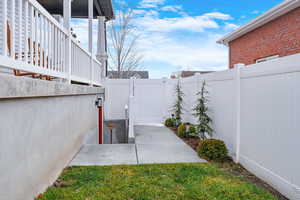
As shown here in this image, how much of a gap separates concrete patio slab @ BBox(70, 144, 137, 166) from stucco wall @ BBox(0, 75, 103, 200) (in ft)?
1.22

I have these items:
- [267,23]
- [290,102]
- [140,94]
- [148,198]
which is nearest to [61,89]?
[148,198]

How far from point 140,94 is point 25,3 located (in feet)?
23.0

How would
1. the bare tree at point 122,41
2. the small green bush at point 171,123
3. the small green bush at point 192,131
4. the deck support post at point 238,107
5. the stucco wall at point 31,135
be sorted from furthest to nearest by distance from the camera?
the bare tree at point 122,41 < the small green bush at point 171,123 < the small green bush at point 192,131 < the deck support post at point 238,107 < the stucco wall at point 31,135

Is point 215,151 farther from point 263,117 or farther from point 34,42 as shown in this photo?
point 34,42

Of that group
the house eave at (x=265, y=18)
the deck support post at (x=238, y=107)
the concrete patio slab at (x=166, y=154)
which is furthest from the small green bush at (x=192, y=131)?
the house eave at (x=265, y=18)

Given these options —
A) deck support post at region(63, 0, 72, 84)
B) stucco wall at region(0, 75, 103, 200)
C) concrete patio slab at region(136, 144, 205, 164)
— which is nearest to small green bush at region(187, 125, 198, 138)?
concrete patio slab at region(136, 144, 205, 164)

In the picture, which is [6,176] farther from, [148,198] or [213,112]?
[213,112]

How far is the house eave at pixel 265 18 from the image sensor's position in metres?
6.48

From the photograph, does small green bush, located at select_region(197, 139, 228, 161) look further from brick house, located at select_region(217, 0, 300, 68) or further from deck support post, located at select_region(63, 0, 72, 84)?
brick house, located at select_region(217, 0, 300, 68)

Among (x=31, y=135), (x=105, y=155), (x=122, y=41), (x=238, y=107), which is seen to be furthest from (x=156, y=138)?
(x=122, y=41)

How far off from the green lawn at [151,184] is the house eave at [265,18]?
5446mm

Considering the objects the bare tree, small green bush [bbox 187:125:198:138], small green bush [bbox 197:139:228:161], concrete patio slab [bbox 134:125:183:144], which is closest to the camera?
small green bush [bbox 197:139:228:161]

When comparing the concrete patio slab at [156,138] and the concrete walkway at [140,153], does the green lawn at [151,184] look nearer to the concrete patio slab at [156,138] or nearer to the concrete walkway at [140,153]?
the concrete walkway at [140,153]

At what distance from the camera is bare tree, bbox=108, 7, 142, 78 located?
550 inches
